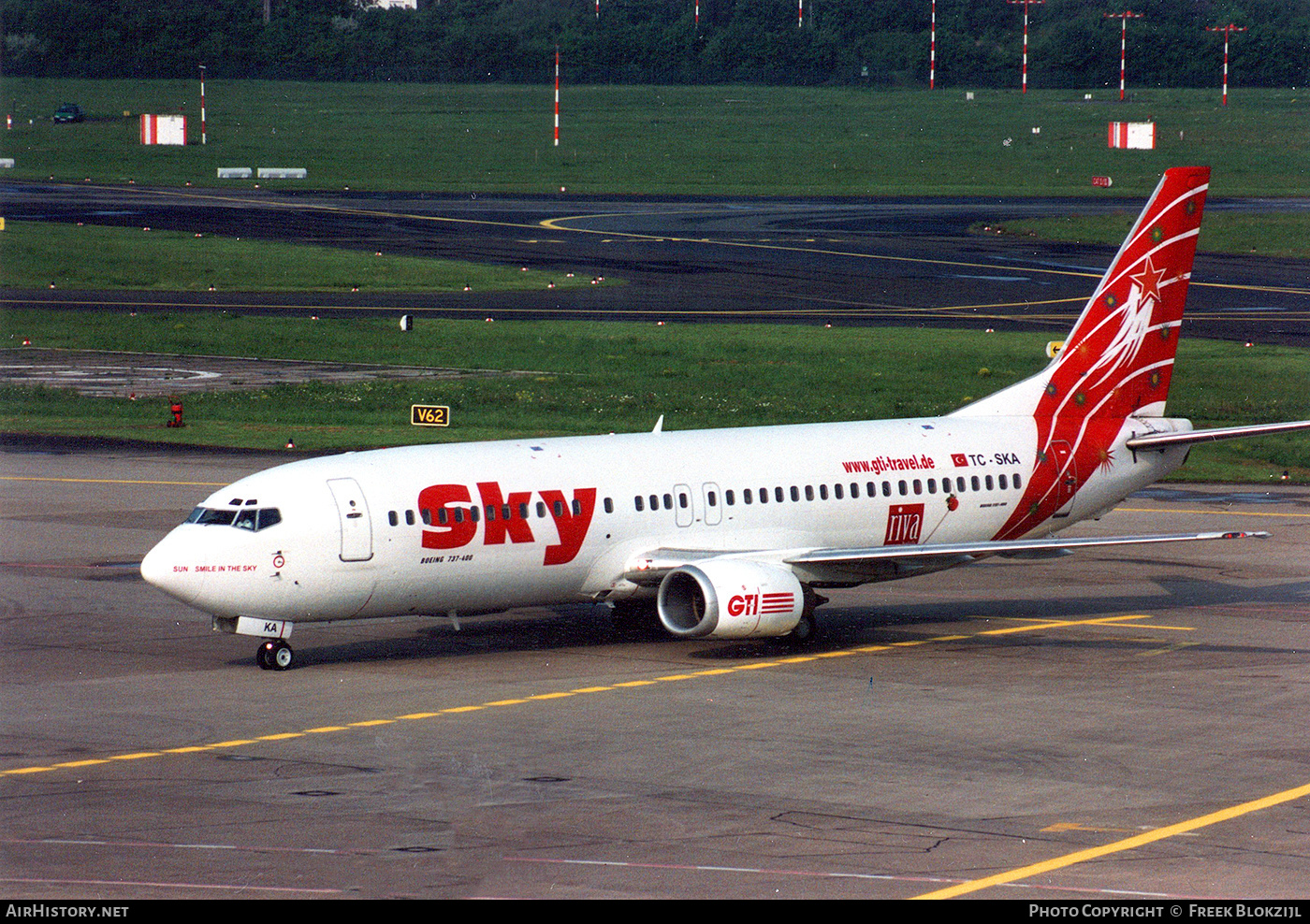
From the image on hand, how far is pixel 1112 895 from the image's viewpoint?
70.2 feet

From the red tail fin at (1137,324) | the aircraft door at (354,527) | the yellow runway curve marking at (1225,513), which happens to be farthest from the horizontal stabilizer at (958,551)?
the yellow runway curve marking at (1225,513)

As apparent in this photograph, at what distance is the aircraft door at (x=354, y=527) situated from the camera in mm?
34188

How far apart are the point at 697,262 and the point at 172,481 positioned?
4975 cm

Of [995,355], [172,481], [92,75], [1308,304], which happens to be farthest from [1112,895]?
[92,75]

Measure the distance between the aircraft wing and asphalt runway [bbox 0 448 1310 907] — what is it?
1.53 meters

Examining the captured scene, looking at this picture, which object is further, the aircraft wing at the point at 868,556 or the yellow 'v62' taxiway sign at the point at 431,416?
the yellow 'v62' taxiway sign at the point at 431,416

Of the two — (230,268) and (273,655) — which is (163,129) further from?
(273,655)

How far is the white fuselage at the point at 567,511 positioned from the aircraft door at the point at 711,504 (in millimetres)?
27

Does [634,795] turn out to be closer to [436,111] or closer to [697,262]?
[697,262]

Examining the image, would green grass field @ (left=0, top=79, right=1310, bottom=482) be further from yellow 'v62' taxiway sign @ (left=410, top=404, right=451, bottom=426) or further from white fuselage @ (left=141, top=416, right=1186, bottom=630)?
white fuselage @ (left=141, top=416, right=1186, bottom=630)

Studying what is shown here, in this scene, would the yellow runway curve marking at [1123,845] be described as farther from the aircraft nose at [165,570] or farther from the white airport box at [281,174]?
the white airport box at [281,174]

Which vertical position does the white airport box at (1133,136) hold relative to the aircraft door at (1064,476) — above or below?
above

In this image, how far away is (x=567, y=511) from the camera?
36188 millimetres

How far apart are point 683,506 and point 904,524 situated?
5.30 m
